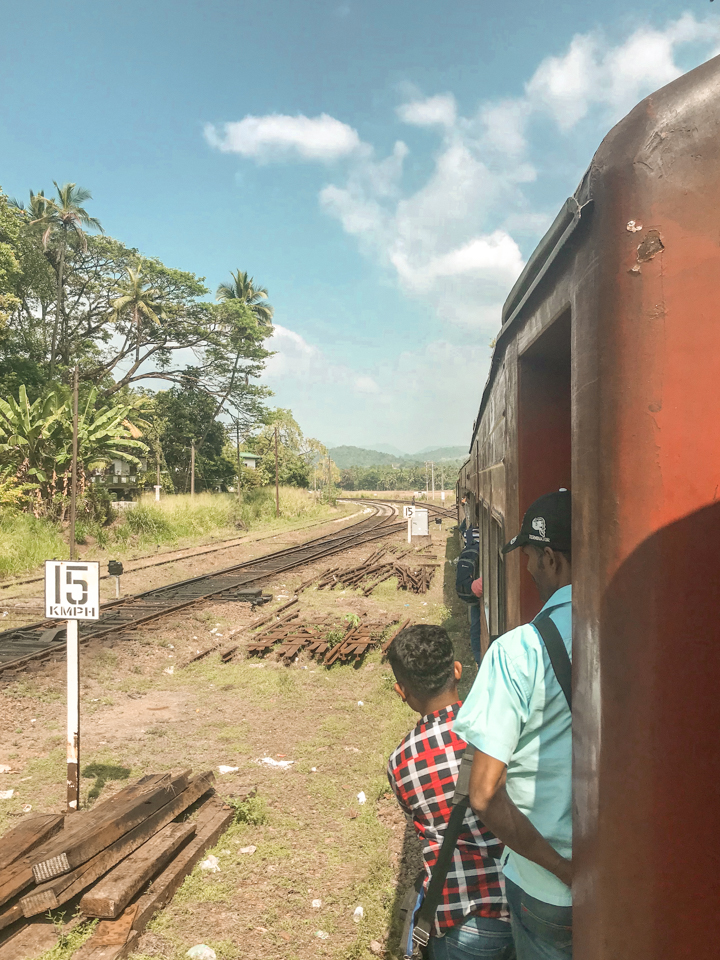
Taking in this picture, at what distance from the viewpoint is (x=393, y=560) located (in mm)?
18906

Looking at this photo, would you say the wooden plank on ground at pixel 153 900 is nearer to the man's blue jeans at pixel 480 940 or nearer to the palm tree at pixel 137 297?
the man's blue jeans at pixel 480 940

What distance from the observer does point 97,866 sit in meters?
3.74

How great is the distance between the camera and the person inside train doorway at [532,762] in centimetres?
157

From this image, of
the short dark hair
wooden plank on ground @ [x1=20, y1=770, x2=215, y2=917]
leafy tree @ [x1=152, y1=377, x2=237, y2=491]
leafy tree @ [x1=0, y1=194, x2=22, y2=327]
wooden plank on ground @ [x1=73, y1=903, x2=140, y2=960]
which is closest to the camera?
the short dark hair

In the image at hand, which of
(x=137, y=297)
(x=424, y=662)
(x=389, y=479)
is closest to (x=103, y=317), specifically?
(x=137, y=297)

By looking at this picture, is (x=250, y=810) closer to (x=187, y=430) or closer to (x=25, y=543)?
(x=25, y=543)

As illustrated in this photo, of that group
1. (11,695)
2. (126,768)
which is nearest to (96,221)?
(11,695)

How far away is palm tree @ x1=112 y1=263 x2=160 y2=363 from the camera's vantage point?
34406mm

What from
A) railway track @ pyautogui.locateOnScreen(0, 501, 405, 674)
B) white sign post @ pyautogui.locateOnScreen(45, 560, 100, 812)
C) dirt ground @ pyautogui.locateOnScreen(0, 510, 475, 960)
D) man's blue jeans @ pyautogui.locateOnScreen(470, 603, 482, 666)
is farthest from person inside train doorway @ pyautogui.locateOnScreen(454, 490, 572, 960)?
railway track @ pyautogui.locateOnScreen(0, 501, 405, 674)

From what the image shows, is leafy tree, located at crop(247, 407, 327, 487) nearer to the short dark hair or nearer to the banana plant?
the banana plant

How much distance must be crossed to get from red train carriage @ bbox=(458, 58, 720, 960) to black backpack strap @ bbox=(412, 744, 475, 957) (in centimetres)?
36

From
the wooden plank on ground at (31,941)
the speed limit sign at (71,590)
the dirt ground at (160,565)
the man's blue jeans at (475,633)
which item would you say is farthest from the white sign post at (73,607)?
the dirt ground at (160,565)

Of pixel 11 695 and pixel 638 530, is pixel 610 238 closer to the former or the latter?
pixel 638 530

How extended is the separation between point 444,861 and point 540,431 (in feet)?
5.75
